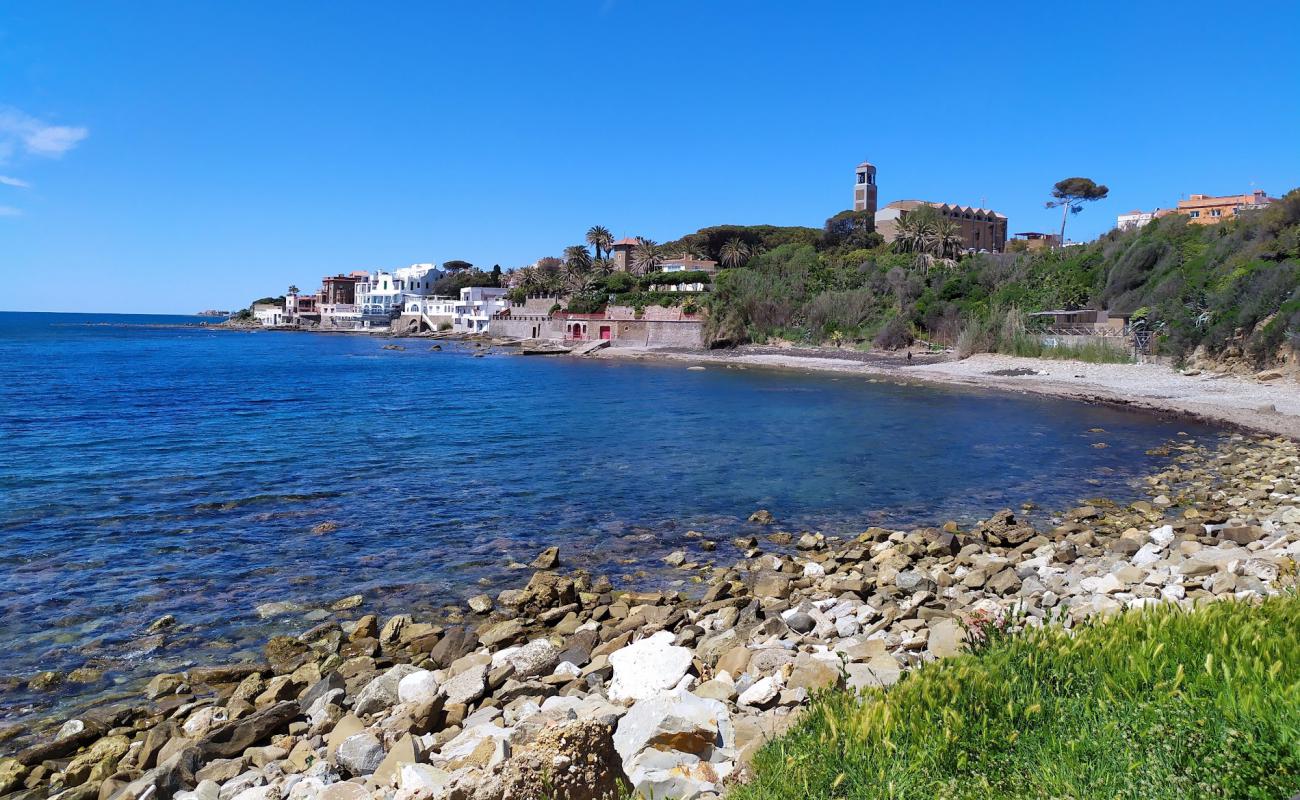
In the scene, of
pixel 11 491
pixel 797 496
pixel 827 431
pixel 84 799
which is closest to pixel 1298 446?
pixel 827 431

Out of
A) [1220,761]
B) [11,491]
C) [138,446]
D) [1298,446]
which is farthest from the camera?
[138,446]

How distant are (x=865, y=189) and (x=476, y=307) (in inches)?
2622

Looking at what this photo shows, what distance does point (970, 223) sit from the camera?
114 meters

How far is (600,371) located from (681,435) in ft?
110

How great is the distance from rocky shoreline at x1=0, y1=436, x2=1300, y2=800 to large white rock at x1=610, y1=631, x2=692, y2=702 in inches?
0.9

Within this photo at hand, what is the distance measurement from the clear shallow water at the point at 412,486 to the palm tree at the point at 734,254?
73026 millimetres

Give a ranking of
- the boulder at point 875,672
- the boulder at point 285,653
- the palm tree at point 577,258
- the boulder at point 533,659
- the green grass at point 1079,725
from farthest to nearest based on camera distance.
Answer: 1. the palm tree at point 577,258
2. the boulder at point 285,653
3. the boulder at point 533,659
4. the boulder at point 875,672
5. the green grass at point 1079,725

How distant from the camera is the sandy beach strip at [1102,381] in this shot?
1083 inches

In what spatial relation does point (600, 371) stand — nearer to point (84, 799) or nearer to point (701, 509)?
point (701, 509)

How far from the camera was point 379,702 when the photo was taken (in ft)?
23.9

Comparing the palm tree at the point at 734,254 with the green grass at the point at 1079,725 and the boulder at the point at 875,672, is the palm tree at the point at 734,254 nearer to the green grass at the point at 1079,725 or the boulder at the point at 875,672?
the boulder at the point at 875,672

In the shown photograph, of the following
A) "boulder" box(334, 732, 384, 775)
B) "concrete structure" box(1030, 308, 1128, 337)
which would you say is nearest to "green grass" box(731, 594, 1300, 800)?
"boulder" box(334, 732, 384, 775)

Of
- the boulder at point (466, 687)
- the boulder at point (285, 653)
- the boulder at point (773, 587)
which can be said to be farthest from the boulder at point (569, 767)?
the boulder at point (773, 587)

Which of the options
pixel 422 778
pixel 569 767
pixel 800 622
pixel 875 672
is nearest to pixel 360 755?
pixel 422 778
